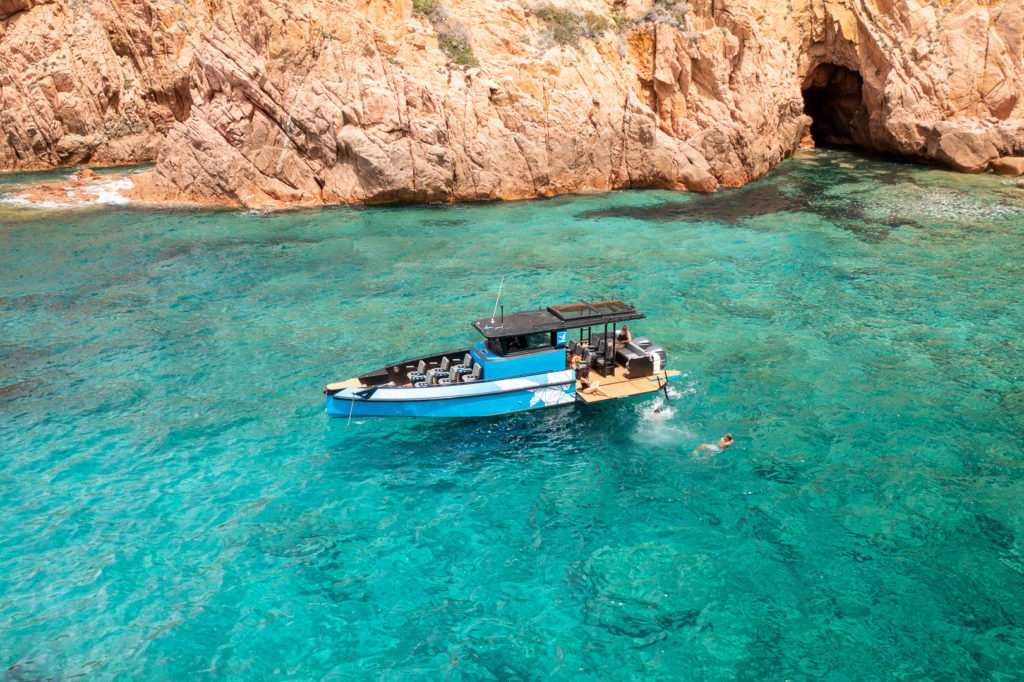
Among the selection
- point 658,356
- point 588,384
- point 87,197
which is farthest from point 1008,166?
point 87,197

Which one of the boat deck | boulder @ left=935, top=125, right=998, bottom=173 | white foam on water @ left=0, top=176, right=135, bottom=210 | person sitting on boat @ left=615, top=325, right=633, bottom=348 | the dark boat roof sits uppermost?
boulder @ left=935, top=125, right=998, bottom=173

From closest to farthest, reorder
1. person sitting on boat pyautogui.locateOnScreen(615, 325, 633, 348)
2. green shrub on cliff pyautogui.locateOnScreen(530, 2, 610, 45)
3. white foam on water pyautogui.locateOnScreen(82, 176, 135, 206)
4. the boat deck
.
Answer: the boat deck → person sitting on boat pyautogui.locateOnScreen(615, 325, 633, 348) → white foam on water pyautogui.locateOnScreen(82, 176, 135, 206) → green shrub on cliff pyautogui.locateOnScreen(530, 2, 610, 45)

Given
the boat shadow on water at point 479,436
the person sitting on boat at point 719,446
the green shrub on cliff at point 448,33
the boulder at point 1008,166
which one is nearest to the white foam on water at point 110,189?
the green shrub on cliff at point 448,33

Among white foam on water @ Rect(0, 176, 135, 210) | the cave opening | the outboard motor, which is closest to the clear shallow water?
the outboard motor

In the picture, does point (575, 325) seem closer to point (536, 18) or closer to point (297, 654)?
point (297, 654)

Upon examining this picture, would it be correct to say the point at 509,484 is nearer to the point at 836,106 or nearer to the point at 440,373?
the point at 440,373

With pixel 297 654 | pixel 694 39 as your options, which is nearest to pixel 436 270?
pixel 297 654

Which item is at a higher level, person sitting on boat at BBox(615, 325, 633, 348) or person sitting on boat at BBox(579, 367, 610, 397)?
person sitting on boat at BBox(615, 325, 633, 348)

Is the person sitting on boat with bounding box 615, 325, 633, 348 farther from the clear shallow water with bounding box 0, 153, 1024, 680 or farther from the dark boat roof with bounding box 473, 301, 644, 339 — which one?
the clear shallow water with bounding box 0, 153, 1024, 680

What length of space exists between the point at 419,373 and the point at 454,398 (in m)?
1.27

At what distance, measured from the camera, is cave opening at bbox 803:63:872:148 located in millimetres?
51875

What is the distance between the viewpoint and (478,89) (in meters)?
38.8

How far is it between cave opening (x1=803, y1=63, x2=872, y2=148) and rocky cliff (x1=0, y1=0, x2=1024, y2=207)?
615 millimetres

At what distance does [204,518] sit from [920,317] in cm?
2074
